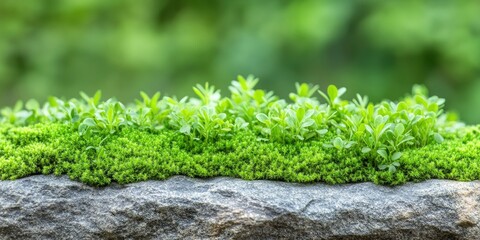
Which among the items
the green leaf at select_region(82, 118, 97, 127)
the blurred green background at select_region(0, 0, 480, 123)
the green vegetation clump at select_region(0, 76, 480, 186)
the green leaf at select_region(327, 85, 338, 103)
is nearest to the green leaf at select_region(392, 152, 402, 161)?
the green vegetation clump at select_region(0, 76, 480, 186)

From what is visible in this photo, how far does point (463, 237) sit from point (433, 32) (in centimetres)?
406

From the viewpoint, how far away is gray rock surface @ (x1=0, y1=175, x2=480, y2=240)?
6.91ft

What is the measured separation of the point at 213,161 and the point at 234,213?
261 millimetres

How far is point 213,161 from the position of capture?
2.28 m

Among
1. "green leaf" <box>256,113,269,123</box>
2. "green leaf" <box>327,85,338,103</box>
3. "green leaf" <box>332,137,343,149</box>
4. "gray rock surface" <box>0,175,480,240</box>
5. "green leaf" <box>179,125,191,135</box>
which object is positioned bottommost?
"gray rock surface" <box>0,175,480,240</box>

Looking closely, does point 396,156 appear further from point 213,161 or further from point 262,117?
point 213,161

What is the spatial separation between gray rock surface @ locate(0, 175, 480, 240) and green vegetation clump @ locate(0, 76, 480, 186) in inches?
3.5

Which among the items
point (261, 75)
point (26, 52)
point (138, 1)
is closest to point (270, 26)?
point (261, 75)

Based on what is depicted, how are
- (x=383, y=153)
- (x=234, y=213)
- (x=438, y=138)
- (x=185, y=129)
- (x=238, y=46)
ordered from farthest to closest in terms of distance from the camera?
1. (x=238, y=46)
2. (x=438, y=138)
3. (x=185, y=129)
4. (x=383, y=153)
5. (x=234, y=213)

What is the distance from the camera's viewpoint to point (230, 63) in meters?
6.24

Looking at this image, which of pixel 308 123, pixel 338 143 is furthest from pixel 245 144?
pixel 338 143

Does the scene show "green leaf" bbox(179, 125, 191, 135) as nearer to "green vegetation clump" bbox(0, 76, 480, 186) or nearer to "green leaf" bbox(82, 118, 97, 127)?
"green vegetation clump" bbox(0, 76, 480, 186)

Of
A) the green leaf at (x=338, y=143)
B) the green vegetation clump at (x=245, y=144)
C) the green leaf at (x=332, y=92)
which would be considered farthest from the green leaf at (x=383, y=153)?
the green leaf at (x=332, y=92)

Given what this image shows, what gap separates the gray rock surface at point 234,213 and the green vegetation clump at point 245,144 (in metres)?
0.09
